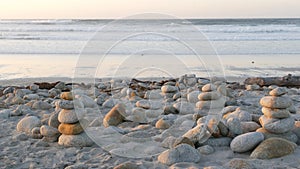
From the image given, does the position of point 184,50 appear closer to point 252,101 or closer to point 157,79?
point 157,79

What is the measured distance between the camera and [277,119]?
4.02 metres

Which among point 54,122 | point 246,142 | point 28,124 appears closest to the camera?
point 246,142

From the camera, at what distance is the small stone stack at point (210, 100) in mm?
5312

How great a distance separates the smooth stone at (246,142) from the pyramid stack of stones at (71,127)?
4.96ft

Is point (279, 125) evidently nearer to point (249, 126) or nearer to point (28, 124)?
point (249, 126)

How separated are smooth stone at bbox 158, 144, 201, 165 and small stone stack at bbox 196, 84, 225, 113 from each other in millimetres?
1817

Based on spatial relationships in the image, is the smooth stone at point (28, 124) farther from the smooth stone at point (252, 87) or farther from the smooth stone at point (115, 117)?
the smooth stone at point (252, 87)

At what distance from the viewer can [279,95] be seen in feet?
13.5

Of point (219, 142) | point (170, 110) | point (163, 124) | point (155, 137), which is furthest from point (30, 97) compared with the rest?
point (219, 142)

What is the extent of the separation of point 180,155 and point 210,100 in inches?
85.9

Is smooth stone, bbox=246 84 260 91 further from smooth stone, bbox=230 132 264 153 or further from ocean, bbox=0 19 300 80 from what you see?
smooth stone, bbox=230 132 264 153

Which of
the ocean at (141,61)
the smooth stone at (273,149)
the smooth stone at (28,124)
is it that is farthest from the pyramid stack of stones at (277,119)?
the smooth stone at (28,124)

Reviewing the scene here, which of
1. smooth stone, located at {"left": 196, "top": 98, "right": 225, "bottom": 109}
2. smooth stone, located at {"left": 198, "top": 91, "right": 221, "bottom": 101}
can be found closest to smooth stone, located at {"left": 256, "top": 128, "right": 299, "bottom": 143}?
smooth stone, located at {"left": 198, "top": 91, "right": 221, "bottom": 101}

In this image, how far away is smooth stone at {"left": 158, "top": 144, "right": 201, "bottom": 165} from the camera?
3490 millimetres
